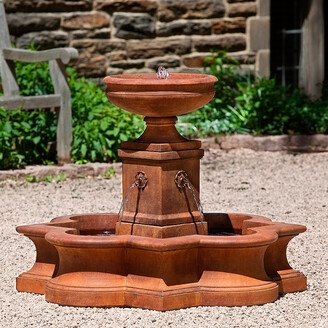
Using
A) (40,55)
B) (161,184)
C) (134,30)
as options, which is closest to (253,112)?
(134,30)

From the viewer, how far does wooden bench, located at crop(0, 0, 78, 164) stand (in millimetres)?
9195

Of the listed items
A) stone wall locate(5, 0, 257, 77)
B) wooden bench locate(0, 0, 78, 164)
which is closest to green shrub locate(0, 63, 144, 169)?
wooden bench locate(0, 0, 78, 164)

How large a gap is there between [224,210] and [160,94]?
2.61 metres

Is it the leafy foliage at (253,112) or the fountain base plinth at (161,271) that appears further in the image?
the leafy foliage at (253,112)

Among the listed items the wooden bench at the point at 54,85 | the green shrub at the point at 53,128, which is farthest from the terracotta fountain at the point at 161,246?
the wooden bench at the point at 54,85

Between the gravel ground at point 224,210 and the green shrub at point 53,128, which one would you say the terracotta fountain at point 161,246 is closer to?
the gravel ground at point 224,210

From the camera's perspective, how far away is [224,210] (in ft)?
25.7

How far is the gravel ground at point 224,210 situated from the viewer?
5.03 m

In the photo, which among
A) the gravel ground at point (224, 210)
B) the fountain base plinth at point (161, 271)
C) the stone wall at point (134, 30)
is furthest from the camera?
the stone wall at point (134, 30)

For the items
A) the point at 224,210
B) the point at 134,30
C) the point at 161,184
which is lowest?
the point at 224,210

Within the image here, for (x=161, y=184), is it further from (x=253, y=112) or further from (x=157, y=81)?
(x=253, y=112)

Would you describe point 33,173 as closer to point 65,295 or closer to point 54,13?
point 54,13

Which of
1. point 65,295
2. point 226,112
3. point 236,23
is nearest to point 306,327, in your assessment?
point 65,295

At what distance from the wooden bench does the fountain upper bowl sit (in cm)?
372
